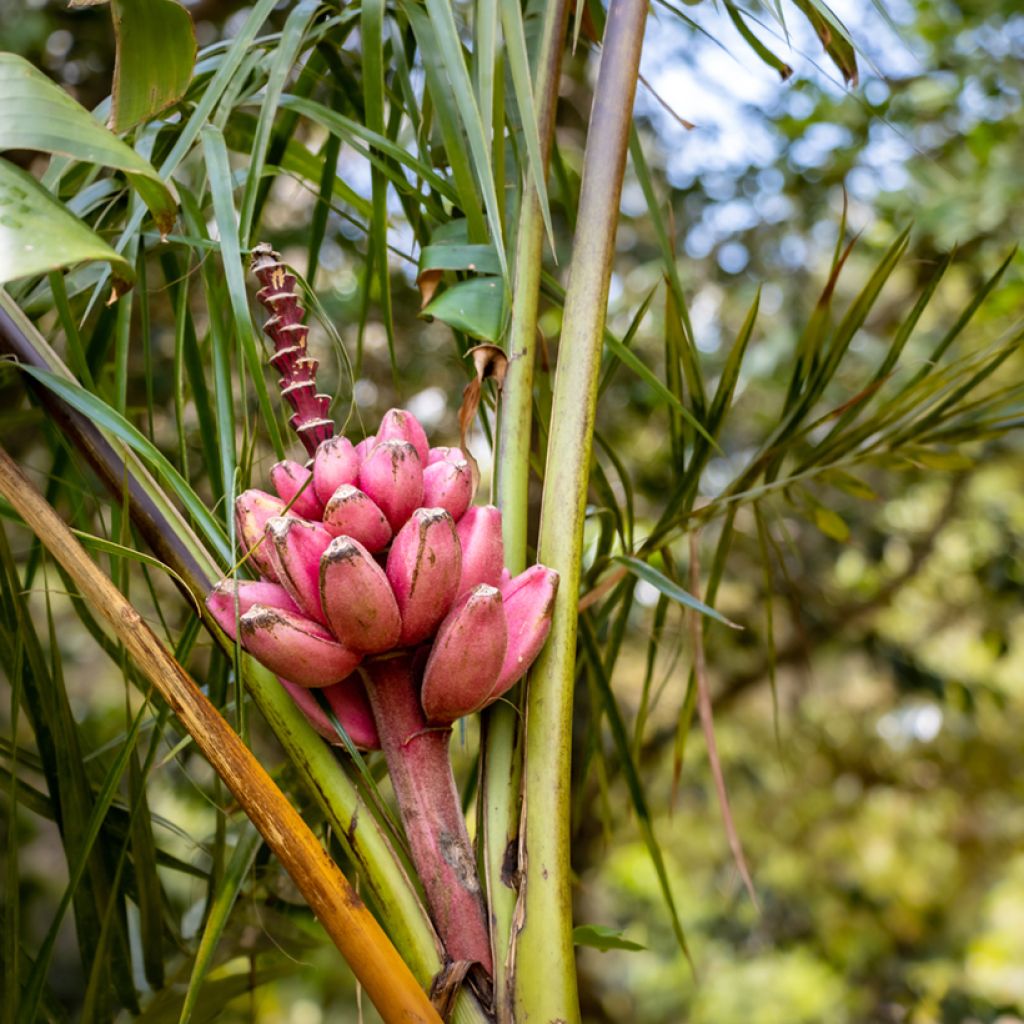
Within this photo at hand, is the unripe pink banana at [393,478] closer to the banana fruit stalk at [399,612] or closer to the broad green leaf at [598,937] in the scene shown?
the banana fruit stalk at [399,612]

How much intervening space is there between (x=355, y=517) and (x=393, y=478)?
0.09ft

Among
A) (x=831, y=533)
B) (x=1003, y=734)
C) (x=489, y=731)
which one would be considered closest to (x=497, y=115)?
(x=489, y=731)

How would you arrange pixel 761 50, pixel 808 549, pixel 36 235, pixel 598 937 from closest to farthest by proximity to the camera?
pixel 36 235 < pixel 598 937 < pixel 761 50 < pixel 808 549

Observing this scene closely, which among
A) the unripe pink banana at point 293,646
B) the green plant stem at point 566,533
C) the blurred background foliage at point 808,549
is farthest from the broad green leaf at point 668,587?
the blurred background foliage at point 808,549

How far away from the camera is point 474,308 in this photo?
528 mm

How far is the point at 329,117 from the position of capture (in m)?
0.58

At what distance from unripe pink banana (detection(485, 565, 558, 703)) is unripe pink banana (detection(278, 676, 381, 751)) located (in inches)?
2.4

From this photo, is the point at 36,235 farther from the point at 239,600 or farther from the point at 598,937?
the point at 598,937

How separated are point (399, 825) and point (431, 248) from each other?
30 centimetres

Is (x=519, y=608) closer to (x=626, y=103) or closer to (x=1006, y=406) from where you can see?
(x=626, y=103)

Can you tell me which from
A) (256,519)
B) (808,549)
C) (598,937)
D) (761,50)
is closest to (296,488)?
(256,519)

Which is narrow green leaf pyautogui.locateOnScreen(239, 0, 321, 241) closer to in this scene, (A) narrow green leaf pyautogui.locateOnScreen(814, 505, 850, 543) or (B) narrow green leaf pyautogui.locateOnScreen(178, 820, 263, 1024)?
(B) narrow green leaf pyautogui.locateOnScreen(178, 820, 263, 1024)

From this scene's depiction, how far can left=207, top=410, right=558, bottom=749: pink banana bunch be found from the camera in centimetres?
44

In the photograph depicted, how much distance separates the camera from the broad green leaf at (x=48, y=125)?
0.33 m
